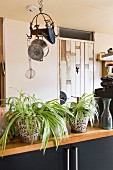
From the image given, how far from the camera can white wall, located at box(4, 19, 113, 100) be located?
139 inches

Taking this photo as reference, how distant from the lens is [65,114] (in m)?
1.44

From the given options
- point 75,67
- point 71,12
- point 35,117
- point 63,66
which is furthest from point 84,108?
point 75,67

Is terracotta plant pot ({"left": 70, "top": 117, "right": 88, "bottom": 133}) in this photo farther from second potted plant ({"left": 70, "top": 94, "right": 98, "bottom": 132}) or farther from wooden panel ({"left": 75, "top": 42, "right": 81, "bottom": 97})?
wooden panel ({"left": 75, "top": 42, "right": 81, "bottom": 97})

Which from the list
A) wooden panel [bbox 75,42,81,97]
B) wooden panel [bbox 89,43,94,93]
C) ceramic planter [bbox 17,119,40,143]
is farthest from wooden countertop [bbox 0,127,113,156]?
wooden panel [bbox 89,43,94,93]

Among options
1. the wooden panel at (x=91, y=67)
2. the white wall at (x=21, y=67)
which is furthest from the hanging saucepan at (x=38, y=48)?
the wooden panel at (x=91, y=67)

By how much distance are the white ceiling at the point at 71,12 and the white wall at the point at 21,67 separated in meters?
0.22

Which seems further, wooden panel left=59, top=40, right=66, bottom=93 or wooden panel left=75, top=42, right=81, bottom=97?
wooden panel left=75, top=42, right=81, bottom=97

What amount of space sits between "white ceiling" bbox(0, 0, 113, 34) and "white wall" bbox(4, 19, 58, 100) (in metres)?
0.22

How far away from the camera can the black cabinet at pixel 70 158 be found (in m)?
1.22

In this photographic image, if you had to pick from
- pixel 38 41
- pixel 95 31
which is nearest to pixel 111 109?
pixel 38 41

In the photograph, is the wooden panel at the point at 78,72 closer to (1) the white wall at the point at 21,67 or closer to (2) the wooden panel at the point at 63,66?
(2) the wooden panel at the point at 63,66

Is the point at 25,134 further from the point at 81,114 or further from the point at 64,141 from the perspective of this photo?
the point at 81,114

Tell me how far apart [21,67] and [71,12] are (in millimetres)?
1249

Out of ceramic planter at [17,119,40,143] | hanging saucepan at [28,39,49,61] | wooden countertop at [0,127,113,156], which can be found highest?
hanging saucepan at [28,39,49,61]
